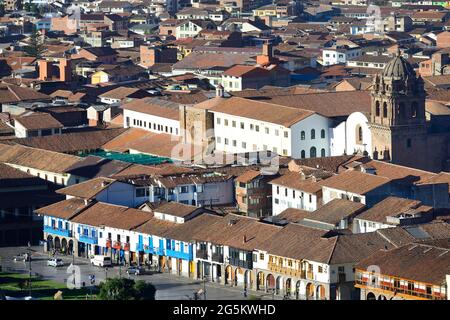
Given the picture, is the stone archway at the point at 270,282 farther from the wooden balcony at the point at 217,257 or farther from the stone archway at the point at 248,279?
the wooden balcony at the point at 217,257

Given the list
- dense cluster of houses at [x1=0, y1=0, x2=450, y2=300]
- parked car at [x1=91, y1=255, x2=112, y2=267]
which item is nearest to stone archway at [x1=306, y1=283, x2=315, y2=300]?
dense cluster of houses at [x1=0, y1=0, x2=450, y2=300]

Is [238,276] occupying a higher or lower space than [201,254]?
lower

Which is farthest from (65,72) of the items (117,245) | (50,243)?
(117,245)

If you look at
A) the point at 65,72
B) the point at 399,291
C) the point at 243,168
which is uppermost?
the point at 399,291

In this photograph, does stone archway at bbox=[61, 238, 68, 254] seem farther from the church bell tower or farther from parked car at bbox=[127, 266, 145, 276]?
the church bell tower

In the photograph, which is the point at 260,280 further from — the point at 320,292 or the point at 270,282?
the point at 320,292
